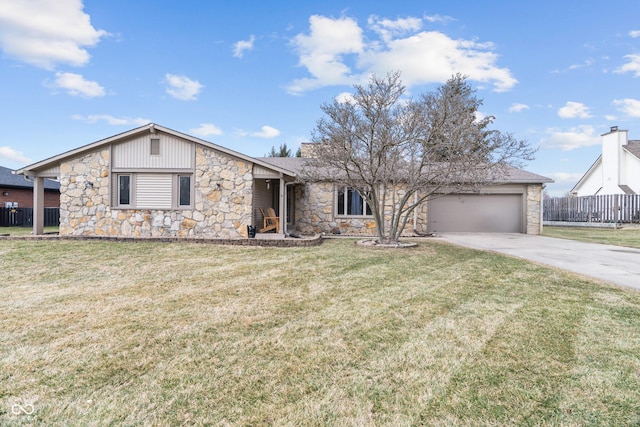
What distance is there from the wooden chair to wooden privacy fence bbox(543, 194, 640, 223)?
54.0 ft

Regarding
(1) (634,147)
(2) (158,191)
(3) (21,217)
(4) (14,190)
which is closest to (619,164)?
(1) (634,147)

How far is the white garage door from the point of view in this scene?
48.9 ft

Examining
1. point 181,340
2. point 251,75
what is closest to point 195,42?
point 251,75

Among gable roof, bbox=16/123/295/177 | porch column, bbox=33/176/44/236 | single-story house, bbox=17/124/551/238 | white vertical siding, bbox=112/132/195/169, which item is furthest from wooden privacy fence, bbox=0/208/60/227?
white vertical siding, bbox=112/132/195/169

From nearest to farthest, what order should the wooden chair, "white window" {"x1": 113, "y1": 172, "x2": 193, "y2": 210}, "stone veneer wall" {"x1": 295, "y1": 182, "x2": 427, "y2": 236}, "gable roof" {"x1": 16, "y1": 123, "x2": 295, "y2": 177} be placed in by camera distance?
"gable roof" {"x1": 16, "y1": 123, "x2": 295, "y2": 177}
"white window" {"x1": 113, "y1": 172, "x2": 193, "y2": 210}
the wooden chair
"stone veneer wall" {"x1": 295, "y1": 182, "x2": 427, "y2": 236}

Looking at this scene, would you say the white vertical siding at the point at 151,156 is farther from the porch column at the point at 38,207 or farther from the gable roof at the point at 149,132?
the porch column at the point at 38,207

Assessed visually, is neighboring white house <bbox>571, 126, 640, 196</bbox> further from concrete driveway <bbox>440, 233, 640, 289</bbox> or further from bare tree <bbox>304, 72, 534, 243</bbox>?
bare tree <bbox>304, 72, 534, 243</bbox>

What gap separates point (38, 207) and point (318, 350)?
42.6 feet

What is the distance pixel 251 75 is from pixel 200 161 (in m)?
7.95

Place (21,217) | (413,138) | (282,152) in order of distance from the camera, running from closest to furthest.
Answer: (413,138) → (21,217) → (282,152)

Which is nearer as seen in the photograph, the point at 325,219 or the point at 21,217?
the point at 325,219

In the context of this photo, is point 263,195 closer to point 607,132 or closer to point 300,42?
point 300,42

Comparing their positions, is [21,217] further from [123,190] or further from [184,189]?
[184,189]

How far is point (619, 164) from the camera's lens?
68.8ft
